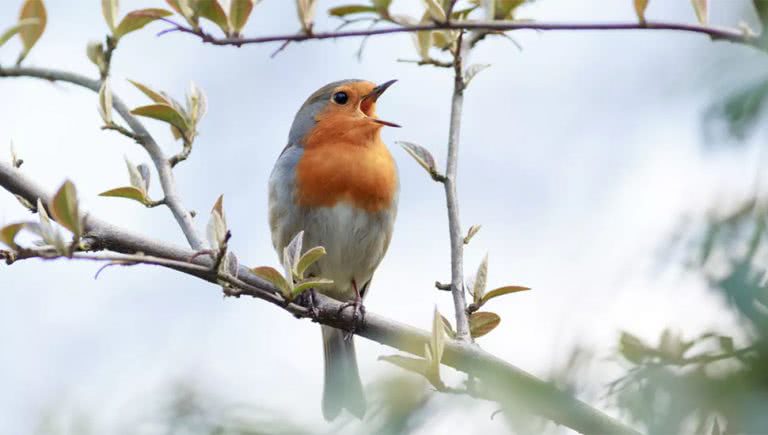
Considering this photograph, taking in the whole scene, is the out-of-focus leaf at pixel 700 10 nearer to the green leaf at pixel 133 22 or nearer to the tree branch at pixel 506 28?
the tree branch at pixel 506 28

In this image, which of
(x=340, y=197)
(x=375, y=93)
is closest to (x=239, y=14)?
(x=340, y=197)

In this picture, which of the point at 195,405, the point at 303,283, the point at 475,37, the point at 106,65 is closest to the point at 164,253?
the point at 303,283

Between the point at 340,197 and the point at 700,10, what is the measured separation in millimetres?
3367

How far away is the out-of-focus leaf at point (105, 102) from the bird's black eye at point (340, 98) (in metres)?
2.68

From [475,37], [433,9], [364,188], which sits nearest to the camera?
[433,9]

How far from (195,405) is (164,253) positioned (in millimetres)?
1665

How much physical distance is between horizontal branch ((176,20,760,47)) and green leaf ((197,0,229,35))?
7cm

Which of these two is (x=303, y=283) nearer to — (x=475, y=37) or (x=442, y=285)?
(x=442, y=285)

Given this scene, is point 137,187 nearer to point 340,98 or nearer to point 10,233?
point 10,233

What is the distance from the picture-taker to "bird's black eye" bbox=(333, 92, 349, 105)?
5320mm

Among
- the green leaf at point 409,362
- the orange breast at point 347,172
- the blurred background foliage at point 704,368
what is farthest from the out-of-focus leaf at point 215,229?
the orange breast at point 347,172

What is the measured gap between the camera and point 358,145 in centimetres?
493

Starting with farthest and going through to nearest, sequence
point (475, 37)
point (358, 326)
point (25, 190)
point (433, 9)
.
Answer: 1. point (475, 37)
2. point (358, 326)
3. point (25, 190)
4. point (433, 9)

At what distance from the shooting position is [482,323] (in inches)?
105
